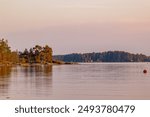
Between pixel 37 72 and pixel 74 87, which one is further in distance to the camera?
pixel 37 72

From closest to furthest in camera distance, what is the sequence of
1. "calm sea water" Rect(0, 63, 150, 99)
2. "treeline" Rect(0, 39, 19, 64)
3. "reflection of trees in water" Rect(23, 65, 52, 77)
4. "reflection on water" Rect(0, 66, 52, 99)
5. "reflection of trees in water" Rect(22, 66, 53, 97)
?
"reflection on water" Rect(0, 66, 52, 99) → "calm sea water" Rect(0, 63, 150, 99) → "reflection of trees in water" Rect(22, 66, 53, 97) → "reflection of trees in water" Rect(23, 65, 52, 77) → "treeline" Rect(0, 39, 19, 64)

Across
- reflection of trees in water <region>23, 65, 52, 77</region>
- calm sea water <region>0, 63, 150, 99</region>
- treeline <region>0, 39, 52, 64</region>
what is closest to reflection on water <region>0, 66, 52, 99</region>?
calm sea water <region>0, 63, 150, 99</region>

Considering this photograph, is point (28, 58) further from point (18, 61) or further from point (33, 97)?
point (33, 97)

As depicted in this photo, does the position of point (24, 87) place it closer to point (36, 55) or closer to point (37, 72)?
point (37, 72)

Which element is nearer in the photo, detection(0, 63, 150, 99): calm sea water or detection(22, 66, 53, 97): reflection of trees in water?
detection(0, 63, 150, 99): calm sea water

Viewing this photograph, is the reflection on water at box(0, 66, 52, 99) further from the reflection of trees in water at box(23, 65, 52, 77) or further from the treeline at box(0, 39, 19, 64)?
the treeline at box(0, 39, 19, 64)

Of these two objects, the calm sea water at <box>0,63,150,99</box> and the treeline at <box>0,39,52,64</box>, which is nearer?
the calm sea water at <box>0,63,150,99</box>

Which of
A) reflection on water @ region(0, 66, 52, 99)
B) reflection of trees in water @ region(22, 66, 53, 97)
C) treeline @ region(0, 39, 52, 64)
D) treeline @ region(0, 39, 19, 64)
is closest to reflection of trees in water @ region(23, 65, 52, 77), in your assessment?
reflection of trees in water @ region(22, 66, 53, 97)

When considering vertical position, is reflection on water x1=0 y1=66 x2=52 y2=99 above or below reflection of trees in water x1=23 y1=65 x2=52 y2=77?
below

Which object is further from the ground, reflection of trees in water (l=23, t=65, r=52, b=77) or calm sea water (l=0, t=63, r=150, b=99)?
reflection of trees in water (l=23, t=65, r=52, b=77)

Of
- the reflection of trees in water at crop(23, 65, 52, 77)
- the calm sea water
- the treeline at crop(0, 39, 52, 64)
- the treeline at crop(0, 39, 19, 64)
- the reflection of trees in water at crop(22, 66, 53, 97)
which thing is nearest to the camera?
the calm sea water

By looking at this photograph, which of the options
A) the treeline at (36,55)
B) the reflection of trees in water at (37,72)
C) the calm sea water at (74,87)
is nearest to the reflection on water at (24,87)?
the calm sea water at (74,87)

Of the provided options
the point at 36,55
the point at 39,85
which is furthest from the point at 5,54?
the point at 39,85

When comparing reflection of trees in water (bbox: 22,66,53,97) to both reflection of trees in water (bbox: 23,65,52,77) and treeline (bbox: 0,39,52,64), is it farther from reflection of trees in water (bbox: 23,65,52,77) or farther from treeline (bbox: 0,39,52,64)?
treeline (bbox: 0,39,52,64)
